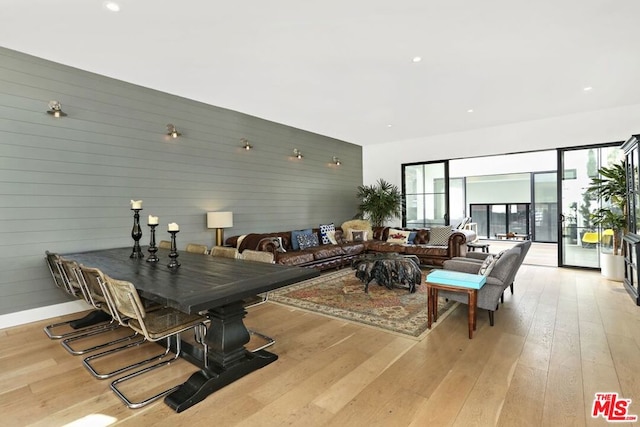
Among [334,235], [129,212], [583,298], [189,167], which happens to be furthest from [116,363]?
[583,298]

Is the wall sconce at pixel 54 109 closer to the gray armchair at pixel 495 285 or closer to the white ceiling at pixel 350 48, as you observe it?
the white ceiling at pixel 350 48

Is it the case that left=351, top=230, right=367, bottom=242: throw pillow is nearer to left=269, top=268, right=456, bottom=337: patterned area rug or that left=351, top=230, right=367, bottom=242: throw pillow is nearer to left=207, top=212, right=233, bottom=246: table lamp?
left=269, top=268, right=456, bottom=337: patterned area rug

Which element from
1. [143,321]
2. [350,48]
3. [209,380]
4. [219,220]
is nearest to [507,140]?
[350,48]

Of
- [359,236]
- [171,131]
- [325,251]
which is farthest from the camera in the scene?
[359,236]

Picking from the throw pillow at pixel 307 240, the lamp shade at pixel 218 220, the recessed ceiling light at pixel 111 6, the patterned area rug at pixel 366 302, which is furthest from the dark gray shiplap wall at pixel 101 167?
the patterned area rug at pixel 366 302

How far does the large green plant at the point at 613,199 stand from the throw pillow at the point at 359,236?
14.1 ft

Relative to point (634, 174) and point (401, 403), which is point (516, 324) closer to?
point (401, 403)

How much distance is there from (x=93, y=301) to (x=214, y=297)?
5.17 ft

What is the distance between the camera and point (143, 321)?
7.34 ft

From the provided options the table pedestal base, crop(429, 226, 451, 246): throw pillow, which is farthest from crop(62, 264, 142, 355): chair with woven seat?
crop(429, 226, 451, 246): throw pillow

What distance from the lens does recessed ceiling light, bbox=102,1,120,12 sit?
277 cm

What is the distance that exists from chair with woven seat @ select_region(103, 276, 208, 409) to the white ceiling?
95.8 inches

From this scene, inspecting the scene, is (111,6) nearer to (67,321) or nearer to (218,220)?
(218,220)

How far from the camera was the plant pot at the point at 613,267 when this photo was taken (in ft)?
17.3
